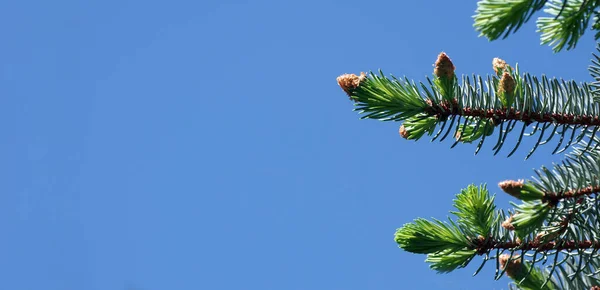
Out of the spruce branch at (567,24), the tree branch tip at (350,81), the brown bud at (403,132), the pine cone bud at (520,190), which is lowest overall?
the pine cone bud at (520,190)

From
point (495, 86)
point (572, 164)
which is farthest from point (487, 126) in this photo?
point (572, 164)

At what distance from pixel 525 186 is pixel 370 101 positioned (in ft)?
1.22

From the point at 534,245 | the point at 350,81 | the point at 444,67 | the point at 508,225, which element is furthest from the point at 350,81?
the point at 534,245

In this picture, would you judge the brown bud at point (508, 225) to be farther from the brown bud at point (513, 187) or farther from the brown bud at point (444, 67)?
the brown bud at point (444, 67)

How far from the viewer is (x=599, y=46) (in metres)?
1.86

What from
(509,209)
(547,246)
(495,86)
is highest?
(495,86)

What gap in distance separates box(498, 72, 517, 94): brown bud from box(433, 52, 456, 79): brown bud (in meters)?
0.11

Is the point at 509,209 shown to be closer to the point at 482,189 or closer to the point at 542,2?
the point at 482,189

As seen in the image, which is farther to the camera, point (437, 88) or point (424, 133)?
point (424, 133)

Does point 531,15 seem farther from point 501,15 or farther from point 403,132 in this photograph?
point 403,132

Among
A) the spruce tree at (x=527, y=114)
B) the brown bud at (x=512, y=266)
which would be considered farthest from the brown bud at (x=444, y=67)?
the brown bud at (x=512, y=266)

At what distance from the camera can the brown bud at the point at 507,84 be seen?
1.66 metres

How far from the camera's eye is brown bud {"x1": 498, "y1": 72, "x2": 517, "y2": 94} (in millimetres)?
1662

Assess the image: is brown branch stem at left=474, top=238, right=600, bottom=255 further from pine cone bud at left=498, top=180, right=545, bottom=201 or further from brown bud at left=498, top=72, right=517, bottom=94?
brown bud at left=498, top=72, right=517, bottom=94
